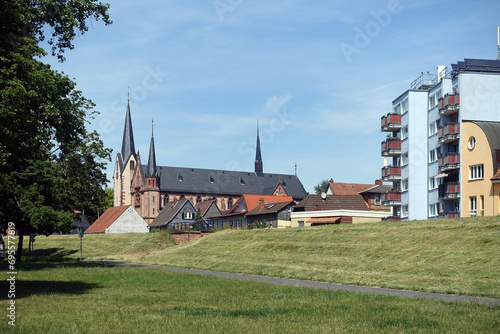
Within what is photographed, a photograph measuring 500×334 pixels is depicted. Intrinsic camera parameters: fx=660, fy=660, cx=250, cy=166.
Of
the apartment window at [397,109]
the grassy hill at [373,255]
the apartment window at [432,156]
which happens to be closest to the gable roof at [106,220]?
the grassy hill at [373,255]

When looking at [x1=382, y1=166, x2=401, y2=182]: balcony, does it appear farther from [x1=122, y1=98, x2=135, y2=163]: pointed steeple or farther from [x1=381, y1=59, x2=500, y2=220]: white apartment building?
[x1=122, y1=98, x2=135, y2=163]: pointed steeple

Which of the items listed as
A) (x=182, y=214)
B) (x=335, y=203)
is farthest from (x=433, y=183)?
(x=182, y=214)

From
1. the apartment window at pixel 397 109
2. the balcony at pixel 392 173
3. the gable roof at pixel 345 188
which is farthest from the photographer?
the gable roof at pixel 345 188

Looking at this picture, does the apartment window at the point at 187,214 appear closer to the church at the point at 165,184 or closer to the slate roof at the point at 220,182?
the church at the point at 165,184

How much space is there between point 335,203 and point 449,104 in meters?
29.8

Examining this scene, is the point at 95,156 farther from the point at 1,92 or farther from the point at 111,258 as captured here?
the point at 111,258

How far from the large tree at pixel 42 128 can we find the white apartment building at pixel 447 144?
100 feet

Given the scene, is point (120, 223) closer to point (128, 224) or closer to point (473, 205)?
point (128, 224)

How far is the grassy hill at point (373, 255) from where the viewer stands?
23422 millimetres

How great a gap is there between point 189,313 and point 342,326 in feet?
11.0

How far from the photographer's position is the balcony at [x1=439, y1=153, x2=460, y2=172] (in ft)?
186

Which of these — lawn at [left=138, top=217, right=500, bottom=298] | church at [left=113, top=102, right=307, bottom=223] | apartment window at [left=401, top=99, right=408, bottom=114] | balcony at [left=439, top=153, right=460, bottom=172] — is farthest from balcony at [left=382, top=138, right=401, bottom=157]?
church at [left=113, top=102, right=307, bottom=223]

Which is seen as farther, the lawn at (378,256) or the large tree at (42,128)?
the lawn at (378,256)

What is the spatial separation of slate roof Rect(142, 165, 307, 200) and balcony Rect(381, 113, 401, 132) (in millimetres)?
100437
